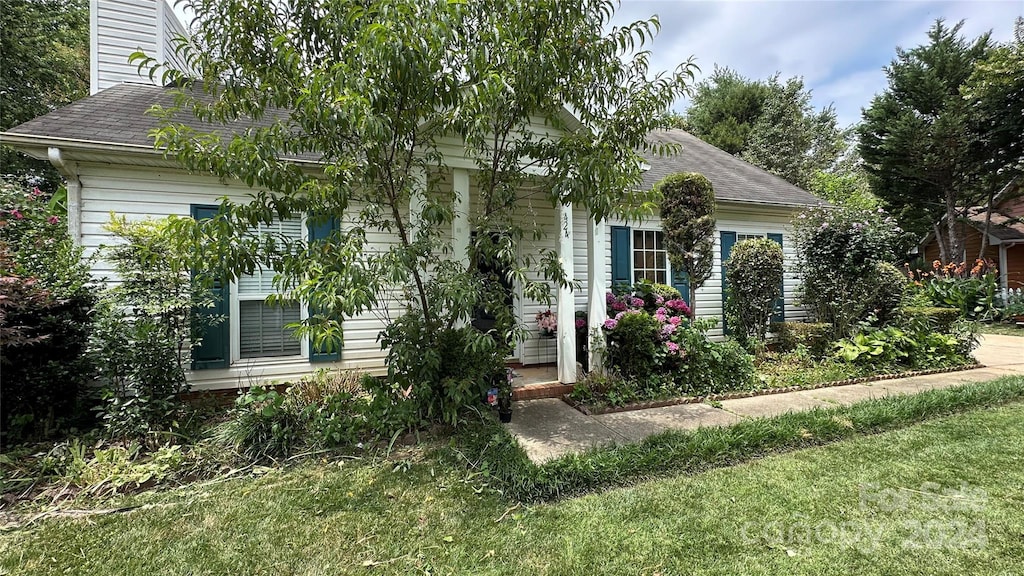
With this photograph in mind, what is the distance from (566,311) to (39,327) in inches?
196

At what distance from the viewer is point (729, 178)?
9172 millimetres

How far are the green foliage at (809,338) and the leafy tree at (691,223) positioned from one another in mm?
2502

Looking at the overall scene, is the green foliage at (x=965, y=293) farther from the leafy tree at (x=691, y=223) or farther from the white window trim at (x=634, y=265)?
the leafy tree at (x=691, y=223)

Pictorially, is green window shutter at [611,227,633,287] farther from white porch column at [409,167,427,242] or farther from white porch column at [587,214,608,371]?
white porch column at [409,167,427,242]

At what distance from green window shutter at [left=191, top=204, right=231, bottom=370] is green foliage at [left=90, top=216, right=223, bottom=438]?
19.0 inches

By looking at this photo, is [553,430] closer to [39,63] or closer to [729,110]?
[39,63]

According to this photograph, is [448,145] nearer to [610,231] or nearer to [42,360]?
[610,231]

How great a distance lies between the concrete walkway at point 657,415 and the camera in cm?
381

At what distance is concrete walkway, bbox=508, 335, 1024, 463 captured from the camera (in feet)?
12.5

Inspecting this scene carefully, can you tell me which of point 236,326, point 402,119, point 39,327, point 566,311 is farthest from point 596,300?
point 39,327

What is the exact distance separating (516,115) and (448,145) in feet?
3.45

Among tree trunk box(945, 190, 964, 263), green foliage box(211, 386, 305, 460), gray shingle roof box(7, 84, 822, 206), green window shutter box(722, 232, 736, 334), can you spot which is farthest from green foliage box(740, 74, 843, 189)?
green foliage box(211, 386, 305, 460)

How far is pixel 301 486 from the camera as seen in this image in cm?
305

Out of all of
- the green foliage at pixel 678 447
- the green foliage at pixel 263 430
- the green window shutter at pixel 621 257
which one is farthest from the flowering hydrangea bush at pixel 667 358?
the green foliage at pixel 263 430
